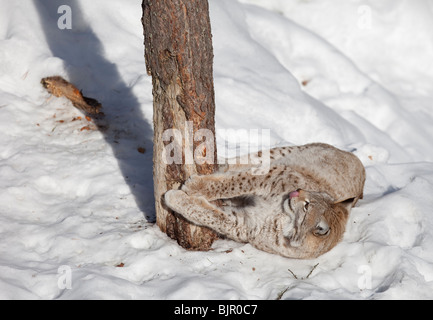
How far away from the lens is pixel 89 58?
635 centimetres

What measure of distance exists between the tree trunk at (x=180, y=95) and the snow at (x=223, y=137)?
0.22 metres

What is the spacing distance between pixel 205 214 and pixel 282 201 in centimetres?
64

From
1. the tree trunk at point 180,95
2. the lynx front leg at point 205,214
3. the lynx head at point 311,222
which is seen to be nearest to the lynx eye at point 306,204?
the lynx head at point 311,222

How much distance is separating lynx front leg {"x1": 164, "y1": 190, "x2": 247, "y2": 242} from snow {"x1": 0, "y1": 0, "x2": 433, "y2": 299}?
151 millimetres

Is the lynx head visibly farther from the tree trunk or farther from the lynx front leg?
the tree trunk

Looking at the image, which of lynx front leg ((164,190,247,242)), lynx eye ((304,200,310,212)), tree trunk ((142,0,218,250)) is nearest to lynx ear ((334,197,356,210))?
lynx eye ((304,200,310,212))

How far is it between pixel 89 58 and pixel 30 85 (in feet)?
2.72

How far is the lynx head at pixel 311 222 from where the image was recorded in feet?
13.4

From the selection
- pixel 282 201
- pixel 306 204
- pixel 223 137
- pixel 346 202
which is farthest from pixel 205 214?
pixel 223 137

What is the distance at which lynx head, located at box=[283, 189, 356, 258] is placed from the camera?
4.08m

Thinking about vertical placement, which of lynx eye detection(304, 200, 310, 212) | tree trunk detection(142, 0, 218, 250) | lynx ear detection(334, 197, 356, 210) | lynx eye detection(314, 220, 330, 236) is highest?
tree trunk detection(142, 0, 218, 250)

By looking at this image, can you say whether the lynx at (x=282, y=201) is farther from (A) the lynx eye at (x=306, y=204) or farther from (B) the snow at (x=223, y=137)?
(B) the snow at (x=223, y=137)

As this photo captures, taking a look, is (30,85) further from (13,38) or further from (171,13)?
(171,13)
